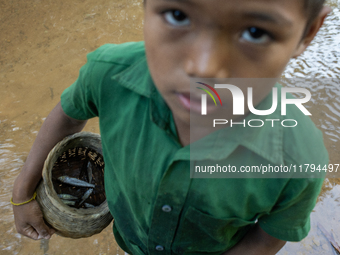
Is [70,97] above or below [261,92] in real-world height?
below

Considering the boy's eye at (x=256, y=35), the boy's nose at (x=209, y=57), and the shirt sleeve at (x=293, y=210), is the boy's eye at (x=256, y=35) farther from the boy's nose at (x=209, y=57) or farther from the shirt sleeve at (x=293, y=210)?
the shirt sleeve at (x=293, y=210)

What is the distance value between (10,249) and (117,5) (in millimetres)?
2271

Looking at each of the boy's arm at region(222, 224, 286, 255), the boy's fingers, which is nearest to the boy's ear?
the boy's arm at region(222, 224, 286, 255)

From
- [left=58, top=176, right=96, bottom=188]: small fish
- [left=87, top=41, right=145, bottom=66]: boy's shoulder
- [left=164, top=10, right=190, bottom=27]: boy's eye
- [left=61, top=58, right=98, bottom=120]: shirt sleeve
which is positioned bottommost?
Answer: [left=58, top=176, right=96, bottom=188]: small fish

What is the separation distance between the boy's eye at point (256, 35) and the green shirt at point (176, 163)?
24 centimetres

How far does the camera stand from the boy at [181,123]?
419mm

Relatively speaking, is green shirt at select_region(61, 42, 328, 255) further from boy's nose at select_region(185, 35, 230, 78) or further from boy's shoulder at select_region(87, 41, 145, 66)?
boy's nose at select_region(185, 35, 230, 78)

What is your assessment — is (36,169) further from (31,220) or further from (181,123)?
(181,123)

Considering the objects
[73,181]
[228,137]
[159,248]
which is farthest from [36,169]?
[228,137]

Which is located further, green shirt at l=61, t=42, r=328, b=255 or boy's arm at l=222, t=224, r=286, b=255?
boy's arm at l=222, t=224, r=286, b=255

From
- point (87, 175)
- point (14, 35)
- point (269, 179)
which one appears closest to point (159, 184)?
point (269, 179)

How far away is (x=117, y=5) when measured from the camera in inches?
112

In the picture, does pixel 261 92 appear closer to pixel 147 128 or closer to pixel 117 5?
pixel 147 128

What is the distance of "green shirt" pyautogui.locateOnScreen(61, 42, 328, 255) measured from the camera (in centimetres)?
64
